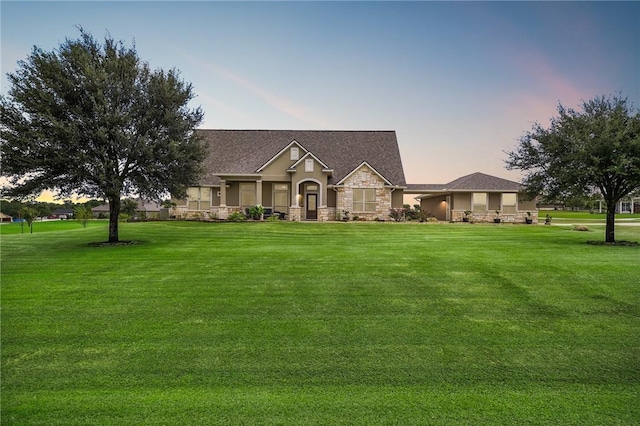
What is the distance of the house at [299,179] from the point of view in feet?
101

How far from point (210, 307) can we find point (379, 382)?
4196 millimetres

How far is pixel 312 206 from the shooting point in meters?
32.2

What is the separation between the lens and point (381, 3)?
19609 millimetres

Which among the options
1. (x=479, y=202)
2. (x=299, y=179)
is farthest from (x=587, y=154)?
(x=299, y=179)

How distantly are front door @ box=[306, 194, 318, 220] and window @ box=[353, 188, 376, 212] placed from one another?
3448 millimetres

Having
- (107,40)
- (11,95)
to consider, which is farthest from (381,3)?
(11,95)

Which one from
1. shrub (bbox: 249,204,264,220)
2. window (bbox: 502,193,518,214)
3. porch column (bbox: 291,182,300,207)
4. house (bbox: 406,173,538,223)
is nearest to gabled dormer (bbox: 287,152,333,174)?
porch column (bbox: 291,182,300,207)

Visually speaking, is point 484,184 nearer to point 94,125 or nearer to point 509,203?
point 509,203

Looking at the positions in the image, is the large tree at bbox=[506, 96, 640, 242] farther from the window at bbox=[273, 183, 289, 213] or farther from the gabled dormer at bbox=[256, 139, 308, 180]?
the window at bbox=[273, 183, 289, 213]

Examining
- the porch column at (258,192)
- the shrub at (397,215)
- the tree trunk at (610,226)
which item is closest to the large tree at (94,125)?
the porch column at (258,192)

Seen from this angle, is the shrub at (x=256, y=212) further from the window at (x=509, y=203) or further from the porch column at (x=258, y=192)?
the window at (x=509, y=203)

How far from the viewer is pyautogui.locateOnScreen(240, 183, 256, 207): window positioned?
32.2m

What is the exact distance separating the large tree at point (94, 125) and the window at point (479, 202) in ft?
79.9

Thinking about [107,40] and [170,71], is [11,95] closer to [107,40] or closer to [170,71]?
[107,40]
